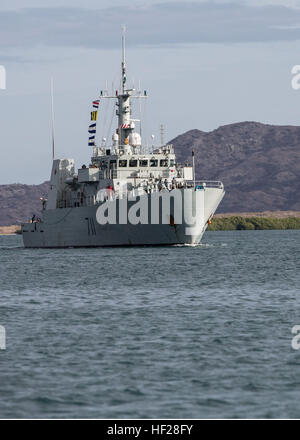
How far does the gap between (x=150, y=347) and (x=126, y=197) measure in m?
51.5

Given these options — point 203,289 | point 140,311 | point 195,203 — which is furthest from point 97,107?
point 140,311

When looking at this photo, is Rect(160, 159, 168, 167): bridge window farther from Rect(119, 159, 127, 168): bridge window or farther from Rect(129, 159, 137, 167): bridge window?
Rect(119, 159, 127, 168): bridge window

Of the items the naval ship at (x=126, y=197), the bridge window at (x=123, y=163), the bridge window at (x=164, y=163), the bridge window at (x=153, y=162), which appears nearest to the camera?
the naval ship at (x=126, y=197)

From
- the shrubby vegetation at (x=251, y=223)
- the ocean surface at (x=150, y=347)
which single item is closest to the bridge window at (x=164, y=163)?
the ocean surface at (x=150, y=347)

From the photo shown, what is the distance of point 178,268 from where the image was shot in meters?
55.5

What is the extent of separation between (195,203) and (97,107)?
58.7 feet

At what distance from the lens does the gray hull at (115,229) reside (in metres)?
74.9

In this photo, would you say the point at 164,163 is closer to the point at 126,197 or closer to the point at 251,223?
the point at 126,197

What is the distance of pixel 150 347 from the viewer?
25.8 m

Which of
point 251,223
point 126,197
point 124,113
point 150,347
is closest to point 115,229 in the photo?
point 126,197

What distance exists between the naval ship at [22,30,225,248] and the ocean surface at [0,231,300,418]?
945 inches

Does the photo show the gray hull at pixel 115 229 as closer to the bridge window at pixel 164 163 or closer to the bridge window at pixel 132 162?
the bridge window at pixel 132 162

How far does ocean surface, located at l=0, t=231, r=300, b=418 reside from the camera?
19.3 m

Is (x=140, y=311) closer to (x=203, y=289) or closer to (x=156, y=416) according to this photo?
(x=203, y=289)
